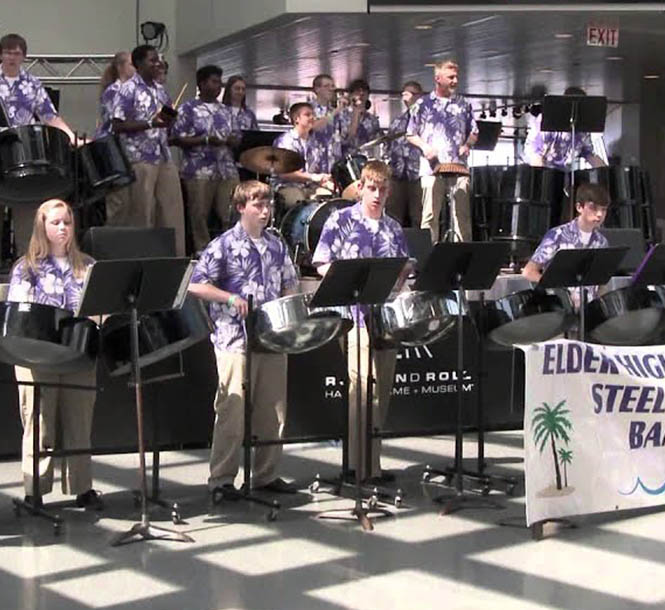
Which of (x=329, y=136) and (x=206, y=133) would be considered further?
(x=329, y=136)

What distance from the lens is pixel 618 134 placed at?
13.8 metres

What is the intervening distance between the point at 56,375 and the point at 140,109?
237 centimetres

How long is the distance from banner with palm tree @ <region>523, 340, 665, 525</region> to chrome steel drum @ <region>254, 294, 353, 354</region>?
641 millimetres

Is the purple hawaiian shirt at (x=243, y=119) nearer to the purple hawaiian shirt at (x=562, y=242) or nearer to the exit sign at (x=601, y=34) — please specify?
the exit sign at (x=601, y=34)

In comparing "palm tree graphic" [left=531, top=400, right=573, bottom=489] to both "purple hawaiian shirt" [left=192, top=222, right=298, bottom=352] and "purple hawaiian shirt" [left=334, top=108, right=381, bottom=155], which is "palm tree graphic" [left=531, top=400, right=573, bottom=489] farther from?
"purple hawaiian shirt" [left=334, top=108, right=381, bottom=155]

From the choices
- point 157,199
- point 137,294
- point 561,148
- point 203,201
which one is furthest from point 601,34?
point 137,294

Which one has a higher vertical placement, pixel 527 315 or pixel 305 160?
pixel 305 160

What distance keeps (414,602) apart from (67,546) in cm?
113

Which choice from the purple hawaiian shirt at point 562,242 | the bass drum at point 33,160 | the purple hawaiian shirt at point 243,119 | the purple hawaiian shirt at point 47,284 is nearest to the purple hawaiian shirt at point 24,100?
the bass drum at point 33,160

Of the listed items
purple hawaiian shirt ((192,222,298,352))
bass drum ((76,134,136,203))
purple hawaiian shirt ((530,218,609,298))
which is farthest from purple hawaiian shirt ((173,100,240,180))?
purple hawaiian shirt ((192,222,298,352))

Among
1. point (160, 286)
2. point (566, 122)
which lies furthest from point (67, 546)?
point (566, 122)

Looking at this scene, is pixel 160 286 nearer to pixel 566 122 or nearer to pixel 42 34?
pixel 566 122

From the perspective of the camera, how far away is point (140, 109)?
6.28 m

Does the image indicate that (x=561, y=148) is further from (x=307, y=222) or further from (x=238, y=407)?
(x=238, y=407)
